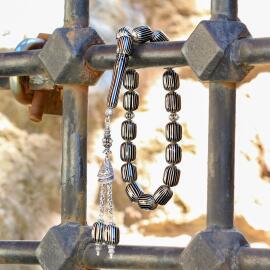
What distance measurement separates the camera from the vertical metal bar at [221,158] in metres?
0.85

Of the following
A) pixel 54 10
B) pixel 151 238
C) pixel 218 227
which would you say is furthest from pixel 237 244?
pixel 54 10

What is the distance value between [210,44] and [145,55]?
6 centimetres

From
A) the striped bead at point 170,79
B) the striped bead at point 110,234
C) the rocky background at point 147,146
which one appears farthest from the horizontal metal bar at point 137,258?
the rocky background at point 147,146

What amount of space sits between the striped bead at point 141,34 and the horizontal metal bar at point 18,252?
0.58 ft

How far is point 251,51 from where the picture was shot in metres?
0.84

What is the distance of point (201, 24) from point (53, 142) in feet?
1.68

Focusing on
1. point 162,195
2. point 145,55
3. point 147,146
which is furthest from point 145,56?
point 147,146

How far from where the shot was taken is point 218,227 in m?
0.85

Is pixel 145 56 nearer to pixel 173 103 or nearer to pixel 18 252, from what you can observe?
pixel 173 103

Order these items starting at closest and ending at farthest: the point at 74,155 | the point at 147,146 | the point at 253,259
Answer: the point at 253,259 → the point at 74,155 → the point at 147,146

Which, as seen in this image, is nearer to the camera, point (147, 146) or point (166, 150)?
point (166, 150)

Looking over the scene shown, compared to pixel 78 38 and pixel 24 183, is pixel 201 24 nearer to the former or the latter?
pixel 78 38

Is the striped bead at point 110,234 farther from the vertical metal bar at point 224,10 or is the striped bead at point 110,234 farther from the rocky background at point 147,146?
the rocky background at point 147,146

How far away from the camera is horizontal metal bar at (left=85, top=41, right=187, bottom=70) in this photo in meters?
0.88
